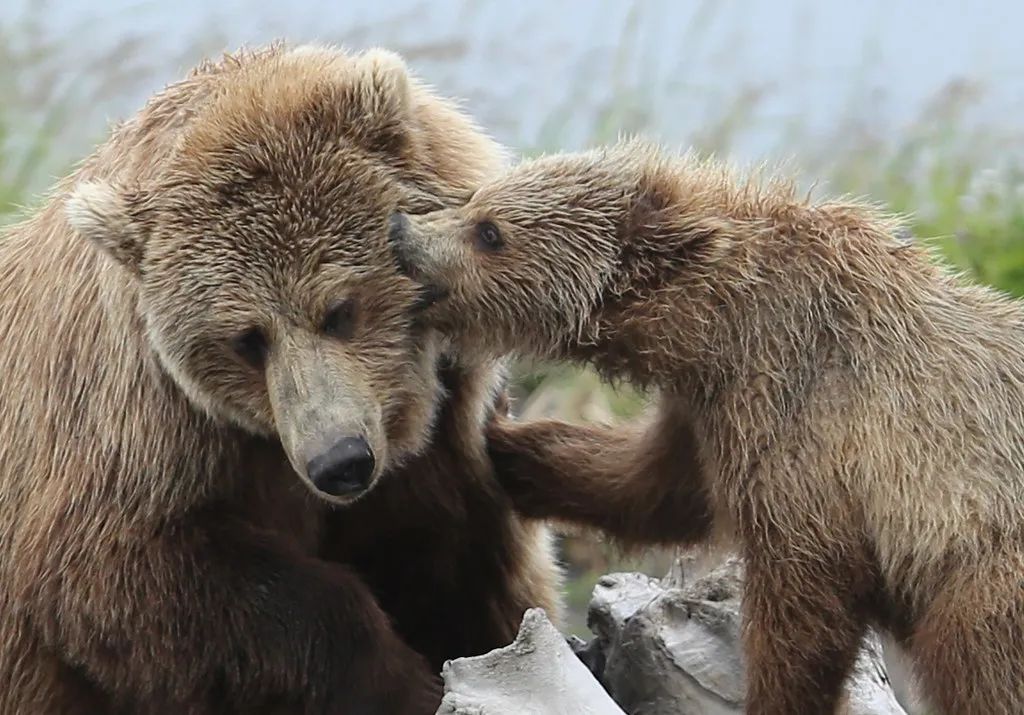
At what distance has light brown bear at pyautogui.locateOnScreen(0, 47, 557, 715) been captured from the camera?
15.1ft

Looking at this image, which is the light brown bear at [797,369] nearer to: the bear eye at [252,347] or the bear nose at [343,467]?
the bear eye at [252,347]

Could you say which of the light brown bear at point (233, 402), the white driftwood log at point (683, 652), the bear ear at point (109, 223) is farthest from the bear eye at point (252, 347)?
the white driftwood log at point (683, 652)

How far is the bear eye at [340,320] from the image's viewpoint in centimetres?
462

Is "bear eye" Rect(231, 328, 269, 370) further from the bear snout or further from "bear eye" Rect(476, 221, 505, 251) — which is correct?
"bear eye" Rect(476, 221, 505, 251)

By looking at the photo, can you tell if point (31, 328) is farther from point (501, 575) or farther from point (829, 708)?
point (829, 708)

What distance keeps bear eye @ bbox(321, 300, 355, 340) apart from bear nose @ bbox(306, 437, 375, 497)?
0.34 m

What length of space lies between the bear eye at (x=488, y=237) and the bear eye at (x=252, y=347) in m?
0.58

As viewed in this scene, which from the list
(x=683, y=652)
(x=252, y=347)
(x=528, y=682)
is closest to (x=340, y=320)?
(x=252, y=347)

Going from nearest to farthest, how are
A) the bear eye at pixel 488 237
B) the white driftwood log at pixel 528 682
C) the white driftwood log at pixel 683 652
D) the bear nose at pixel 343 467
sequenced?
the white driftwood log at pixel 528 682 < the bear nose at pixel 343 467 < the bear eye at pixel 488 237 < the white driftwood log at pixel 683 652

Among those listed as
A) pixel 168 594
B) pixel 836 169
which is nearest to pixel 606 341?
pixel 168 594

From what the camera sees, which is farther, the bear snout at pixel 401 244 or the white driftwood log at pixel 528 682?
the bear snout at pixel 401 244

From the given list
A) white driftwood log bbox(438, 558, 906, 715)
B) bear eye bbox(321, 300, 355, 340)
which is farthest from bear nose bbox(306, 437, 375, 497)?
white driftwood log bbox(438, 558, 906, 715)

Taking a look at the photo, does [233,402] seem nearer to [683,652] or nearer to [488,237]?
[488,237]

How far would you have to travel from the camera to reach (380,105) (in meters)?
4.80
